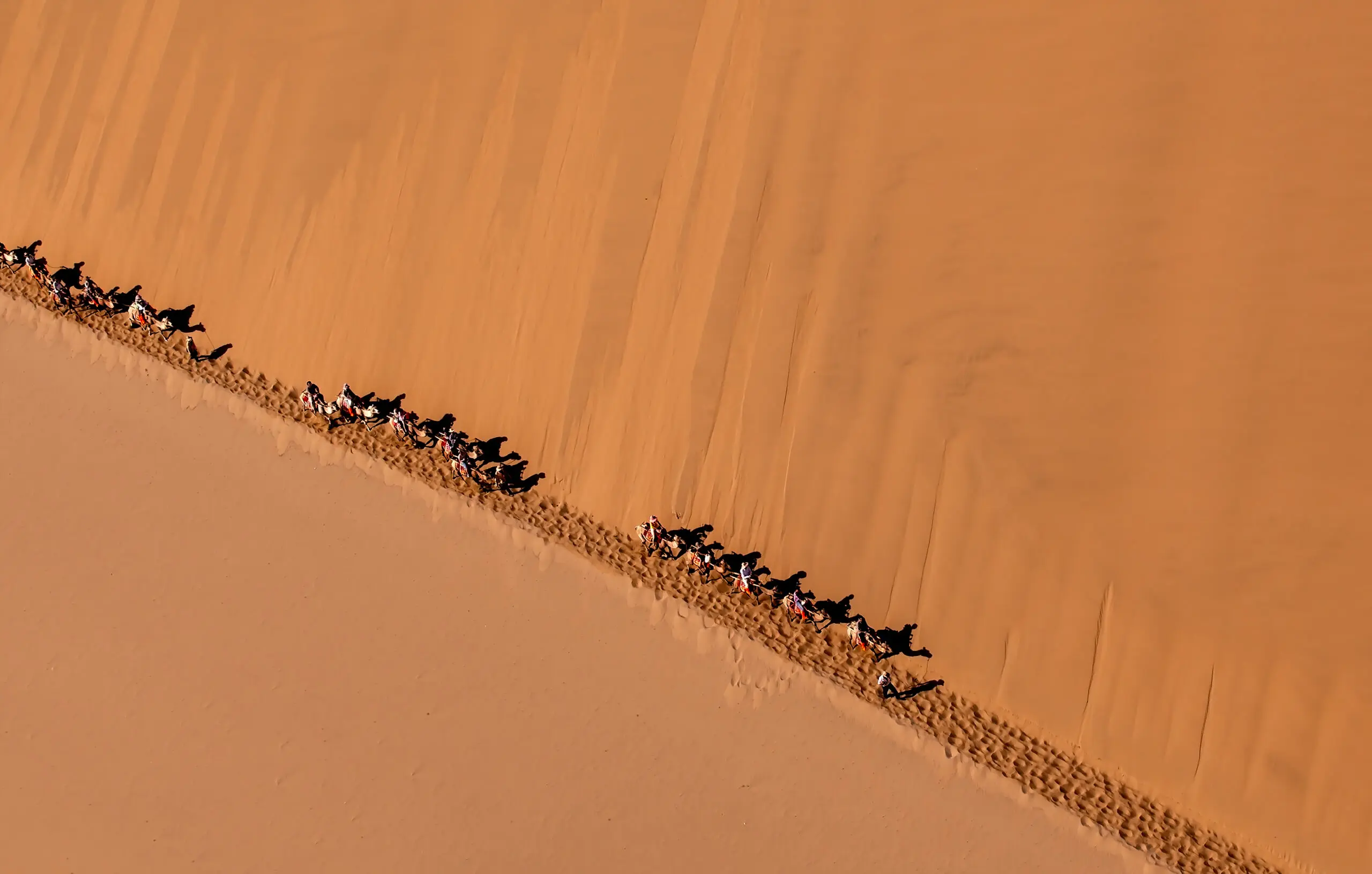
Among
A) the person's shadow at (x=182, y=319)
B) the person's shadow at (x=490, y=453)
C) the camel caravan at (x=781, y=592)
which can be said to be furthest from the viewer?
the person's shadow at (x=182, y=319)

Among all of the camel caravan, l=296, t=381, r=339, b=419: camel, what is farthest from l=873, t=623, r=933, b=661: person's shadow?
l=296, t=381, r=339, b=419: camel

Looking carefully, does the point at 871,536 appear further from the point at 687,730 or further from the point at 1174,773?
the point at 1174,773

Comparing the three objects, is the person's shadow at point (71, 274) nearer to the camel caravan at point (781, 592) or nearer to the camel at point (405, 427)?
the camel at point (405, 427)

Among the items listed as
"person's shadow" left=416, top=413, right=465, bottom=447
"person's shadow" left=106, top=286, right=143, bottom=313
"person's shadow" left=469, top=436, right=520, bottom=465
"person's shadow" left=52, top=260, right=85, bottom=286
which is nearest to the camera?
"person's shadow" left=469, top=436, right=520, bottom=465

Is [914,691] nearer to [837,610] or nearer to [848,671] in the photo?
[848,671]

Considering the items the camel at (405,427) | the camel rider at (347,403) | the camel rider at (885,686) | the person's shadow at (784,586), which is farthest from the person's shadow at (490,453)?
the camel rider at (885,686)

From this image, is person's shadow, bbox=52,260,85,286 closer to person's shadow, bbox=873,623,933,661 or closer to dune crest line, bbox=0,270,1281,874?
dune crest line, bbox=0,270,1281,874
